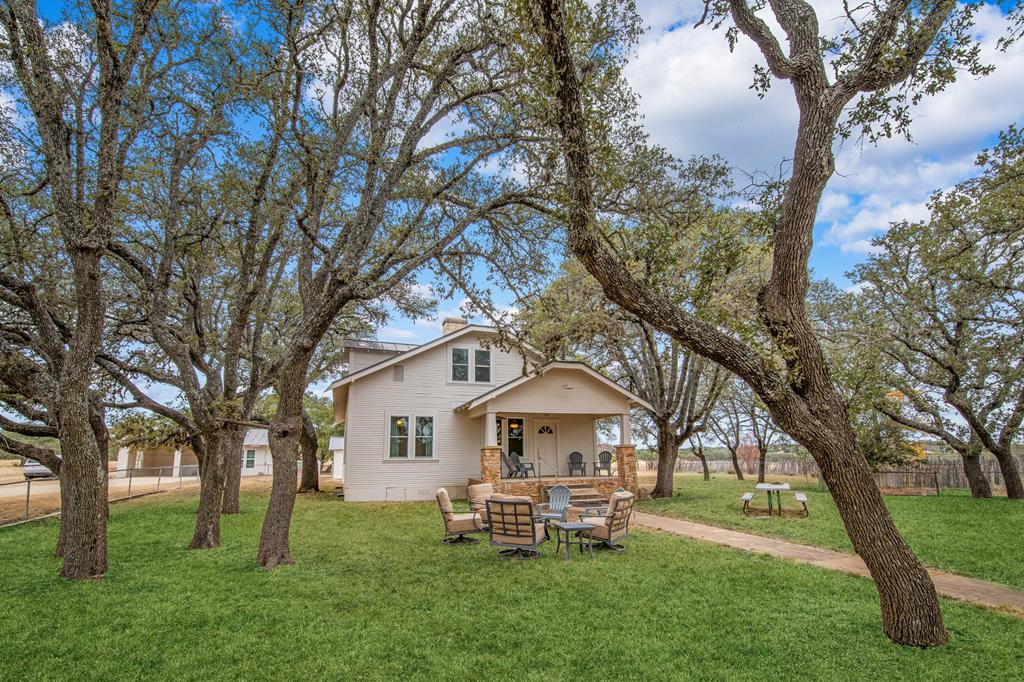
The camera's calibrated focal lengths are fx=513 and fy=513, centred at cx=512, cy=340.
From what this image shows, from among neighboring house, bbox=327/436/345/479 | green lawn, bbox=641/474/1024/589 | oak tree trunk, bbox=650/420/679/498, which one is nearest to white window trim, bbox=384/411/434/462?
green lawn, bbox=641/474/1024/589

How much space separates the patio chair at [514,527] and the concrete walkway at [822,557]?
3.84 m

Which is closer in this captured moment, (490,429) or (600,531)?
(600,531)

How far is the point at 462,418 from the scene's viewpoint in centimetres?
1909

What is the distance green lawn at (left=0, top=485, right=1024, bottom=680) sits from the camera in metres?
4.39

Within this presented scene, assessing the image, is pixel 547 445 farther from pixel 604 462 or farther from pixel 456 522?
pixel 456 522

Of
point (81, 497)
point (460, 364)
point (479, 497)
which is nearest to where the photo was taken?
point (81, 497)

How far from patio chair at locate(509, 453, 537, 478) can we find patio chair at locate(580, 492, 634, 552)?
8696 millimetres

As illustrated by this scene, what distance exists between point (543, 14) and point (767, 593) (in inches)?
275

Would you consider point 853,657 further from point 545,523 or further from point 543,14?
point 543,14

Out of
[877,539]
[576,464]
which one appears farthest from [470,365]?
[877,539]

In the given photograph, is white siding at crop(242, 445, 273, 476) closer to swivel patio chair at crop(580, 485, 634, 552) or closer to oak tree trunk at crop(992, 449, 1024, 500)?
swivel patio chair at crop(580, 485, 634, 552)

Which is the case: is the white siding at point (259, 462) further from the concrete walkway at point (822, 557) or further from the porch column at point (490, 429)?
the concrete walkway at point (822, 557)

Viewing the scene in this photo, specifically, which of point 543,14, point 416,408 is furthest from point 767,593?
point 416,408

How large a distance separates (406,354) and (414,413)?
2139mm
